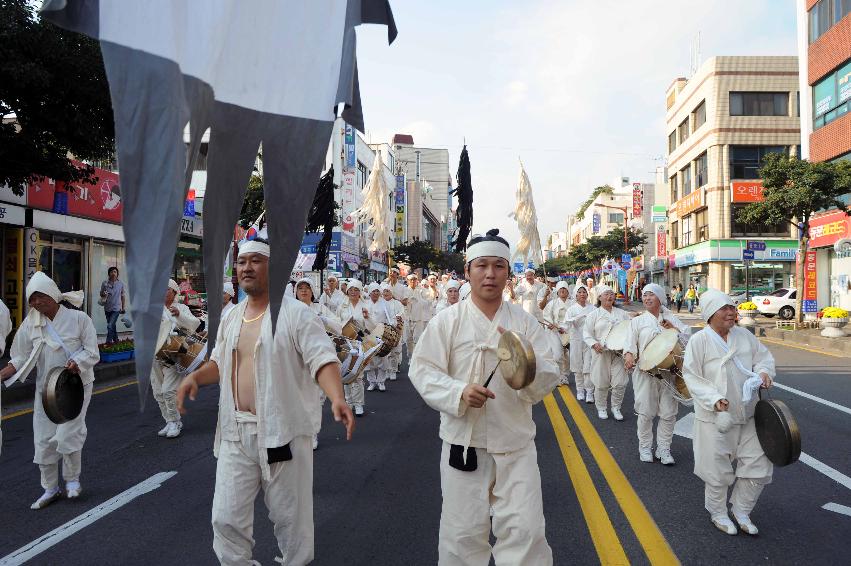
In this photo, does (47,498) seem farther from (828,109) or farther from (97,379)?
(828,109)

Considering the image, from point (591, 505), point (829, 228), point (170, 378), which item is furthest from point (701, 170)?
point (591, 505)

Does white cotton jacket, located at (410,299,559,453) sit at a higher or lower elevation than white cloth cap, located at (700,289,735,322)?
lower

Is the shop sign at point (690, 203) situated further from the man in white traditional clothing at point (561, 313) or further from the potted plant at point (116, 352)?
the potted plant at point (116, 352)

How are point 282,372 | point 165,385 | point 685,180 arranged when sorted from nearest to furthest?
point 282,372 < point 165,385 < point 685,180

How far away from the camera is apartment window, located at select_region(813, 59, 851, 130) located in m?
24.4

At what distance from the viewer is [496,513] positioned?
3.18 m

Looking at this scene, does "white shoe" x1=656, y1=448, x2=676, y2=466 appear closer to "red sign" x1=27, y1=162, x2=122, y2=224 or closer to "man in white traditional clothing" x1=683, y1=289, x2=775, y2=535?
"man in white traditional clothing" x1=683, y1=289, x2=775, y2=535

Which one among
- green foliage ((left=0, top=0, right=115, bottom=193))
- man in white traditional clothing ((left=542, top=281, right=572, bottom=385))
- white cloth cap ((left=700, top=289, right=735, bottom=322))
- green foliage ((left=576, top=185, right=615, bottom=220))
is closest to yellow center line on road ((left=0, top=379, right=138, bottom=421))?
green foliage ((left=0, top=0, right=115, bottom=193))

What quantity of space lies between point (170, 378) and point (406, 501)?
409cm

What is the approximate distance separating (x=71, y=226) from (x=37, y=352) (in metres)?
14.6

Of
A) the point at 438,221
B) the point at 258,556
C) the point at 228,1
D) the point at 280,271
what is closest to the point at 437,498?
the point at 258,556

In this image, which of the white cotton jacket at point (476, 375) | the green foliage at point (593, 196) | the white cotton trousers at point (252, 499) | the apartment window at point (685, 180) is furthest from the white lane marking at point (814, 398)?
the green foliage at point (593, 196)

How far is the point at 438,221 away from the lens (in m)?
98.4

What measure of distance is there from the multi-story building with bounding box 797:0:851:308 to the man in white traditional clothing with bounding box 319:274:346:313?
19.2 metres
